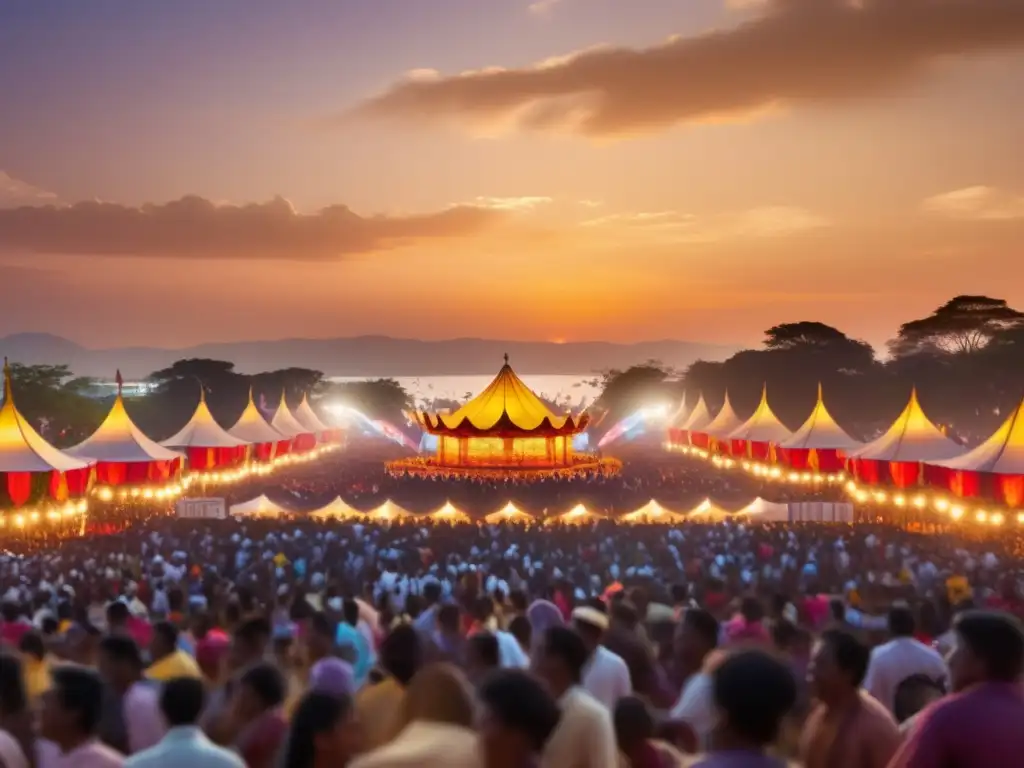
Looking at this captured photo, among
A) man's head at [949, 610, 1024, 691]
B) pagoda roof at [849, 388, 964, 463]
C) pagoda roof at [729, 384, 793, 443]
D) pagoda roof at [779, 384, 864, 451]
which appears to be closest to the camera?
man's head at [949, 610, 1024, 691]

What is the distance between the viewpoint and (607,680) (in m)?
5.77

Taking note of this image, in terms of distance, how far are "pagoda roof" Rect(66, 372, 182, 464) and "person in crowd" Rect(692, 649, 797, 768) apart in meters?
28.8

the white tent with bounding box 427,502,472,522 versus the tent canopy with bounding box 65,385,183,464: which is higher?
the tent canopy with bounding box 65,385,183,464

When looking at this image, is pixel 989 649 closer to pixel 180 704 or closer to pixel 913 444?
pixel 180 704

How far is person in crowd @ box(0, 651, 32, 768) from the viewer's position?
194 inches

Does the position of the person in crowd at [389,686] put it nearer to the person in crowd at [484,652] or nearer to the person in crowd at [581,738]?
the person in crowd at [484,652]

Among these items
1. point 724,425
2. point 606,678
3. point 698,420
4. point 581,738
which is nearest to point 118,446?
point 606,678

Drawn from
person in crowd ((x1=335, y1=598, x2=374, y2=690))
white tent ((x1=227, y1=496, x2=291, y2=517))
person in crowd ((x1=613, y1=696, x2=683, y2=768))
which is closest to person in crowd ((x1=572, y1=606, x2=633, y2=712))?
person in crowd ((x1=613, y1=696, x2=683, y2=768))

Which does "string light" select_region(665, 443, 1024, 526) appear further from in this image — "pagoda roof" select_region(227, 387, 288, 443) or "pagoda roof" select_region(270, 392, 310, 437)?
"pagoda roof" select_region(270, 392, 310, 437)

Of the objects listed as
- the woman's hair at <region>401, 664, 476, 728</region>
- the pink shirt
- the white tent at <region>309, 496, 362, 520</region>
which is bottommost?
the white tent at <region>309, 496, 362, 520</region>

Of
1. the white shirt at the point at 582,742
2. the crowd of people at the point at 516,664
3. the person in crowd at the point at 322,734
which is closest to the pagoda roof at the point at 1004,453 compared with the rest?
the crowd of people at the point at 516,664

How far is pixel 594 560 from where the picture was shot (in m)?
16.1

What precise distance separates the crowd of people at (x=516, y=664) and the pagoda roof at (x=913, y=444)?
11190 millimetres

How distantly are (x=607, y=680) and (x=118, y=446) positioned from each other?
27071 millimetres
